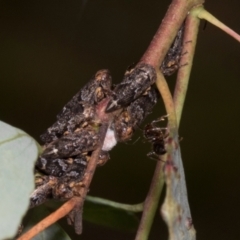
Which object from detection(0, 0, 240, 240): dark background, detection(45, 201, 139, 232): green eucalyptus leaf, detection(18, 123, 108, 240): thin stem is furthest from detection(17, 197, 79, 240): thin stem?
detection(0, 0, 240, 240): dark background

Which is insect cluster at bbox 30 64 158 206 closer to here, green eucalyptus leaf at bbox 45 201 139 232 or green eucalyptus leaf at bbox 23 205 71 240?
green eucalyptus leaf at bbox 23 205 71 240

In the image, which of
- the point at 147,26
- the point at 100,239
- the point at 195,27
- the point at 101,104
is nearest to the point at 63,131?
the point at 101,104

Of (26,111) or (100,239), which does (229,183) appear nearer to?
(100,239)

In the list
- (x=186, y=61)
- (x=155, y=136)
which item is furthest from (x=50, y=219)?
(x=155, y=136)

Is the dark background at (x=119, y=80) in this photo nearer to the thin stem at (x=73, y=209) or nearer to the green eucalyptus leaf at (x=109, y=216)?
the green eucalyptus leaf at (x=109, y=216)

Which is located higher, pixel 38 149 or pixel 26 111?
pixel 38 149

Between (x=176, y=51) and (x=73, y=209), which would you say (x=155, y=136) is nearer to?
(x=176, y=51)

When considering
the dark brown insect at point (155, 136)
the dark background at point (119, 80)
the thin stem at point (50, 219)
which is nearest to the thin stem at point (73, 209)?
the thin stem at point (50, 219)
